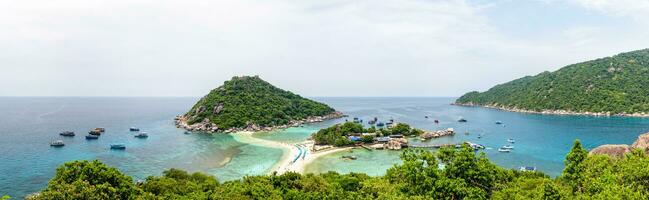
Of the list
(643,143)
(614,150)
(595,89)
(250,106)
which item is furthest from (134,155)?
(595,89)

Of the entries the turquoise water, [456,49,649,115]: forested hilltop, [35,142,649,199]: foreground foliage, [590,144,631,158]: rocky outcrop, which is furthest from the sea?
[456,49,649,115]: forested hilltop

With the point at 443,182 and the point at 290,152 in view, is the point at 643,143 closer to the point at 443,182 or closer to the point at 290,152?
the point at 443,182

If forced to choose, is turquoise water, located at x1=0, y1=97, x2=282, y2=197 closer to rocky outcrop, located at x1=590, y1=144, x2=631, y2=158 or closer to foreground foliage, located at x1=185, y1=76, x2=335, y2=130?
foreground foliage, located at x1=185, y1=76, x2=335, y2=130

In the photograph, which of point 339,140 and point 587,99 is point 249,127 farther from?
point 587,99

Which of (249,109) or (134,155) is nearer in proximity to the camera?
(134,155)

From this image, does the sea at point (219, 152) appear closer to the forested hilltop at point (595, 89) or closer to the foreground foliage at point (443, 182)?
the foreground foliage at point (443, 182)

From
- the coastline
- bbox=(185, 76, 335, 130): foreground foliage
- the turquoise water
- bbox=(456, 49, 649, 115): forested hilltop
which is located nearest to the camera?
the turquoise water
